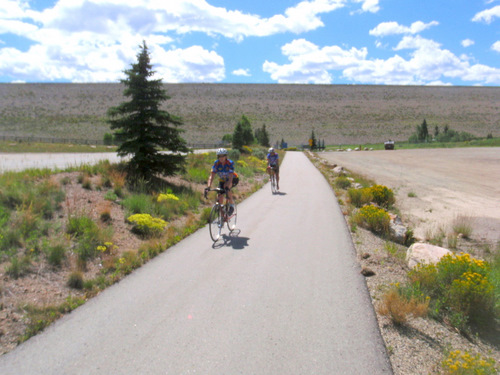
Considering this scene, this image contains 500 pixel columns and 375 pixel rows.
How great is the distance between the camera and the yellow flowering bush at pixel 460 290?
184 inches

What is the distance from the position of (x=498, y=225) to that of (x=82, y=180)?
1303cm

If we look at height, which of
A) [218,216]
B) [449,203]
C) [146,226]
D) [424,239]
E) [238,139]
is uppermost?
[238,139]

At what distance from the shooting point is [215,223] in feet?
28.2

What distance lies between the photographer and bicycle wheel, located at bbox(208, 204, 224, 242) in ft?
27.5

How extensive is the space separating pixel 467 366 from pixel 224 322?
2599 mm

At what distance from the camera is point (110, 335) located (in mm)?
4297

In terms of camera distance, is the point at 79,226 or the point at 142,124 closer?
the point at 79,226

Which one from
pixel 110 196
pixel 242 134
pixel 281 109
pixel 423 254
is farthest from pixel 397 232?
pixel 281 109

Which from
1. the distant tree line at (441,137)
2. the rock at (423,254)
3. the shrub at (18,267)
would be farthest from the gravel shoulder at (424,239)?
the distant tree line at (441,137)

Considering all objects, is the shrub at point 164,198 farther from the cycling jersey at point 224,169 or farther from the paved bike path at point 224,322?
the paved bike path at point 224,322

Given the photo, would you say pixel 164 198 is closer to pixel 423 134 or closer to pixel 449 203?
pixel 449 203

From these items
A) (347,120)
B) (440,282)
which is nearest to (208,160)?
(440,282)

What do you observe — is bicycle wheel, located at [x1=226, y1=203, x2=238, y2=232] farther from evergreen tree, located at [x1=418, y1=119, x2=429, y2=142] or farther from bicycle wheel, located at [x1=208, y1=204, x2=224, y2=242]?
evergreen tree, located at [x1=418, y1=119, x2=429, y2=142]

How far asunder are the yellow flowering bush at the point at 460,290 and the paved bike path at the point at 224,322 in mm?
963
